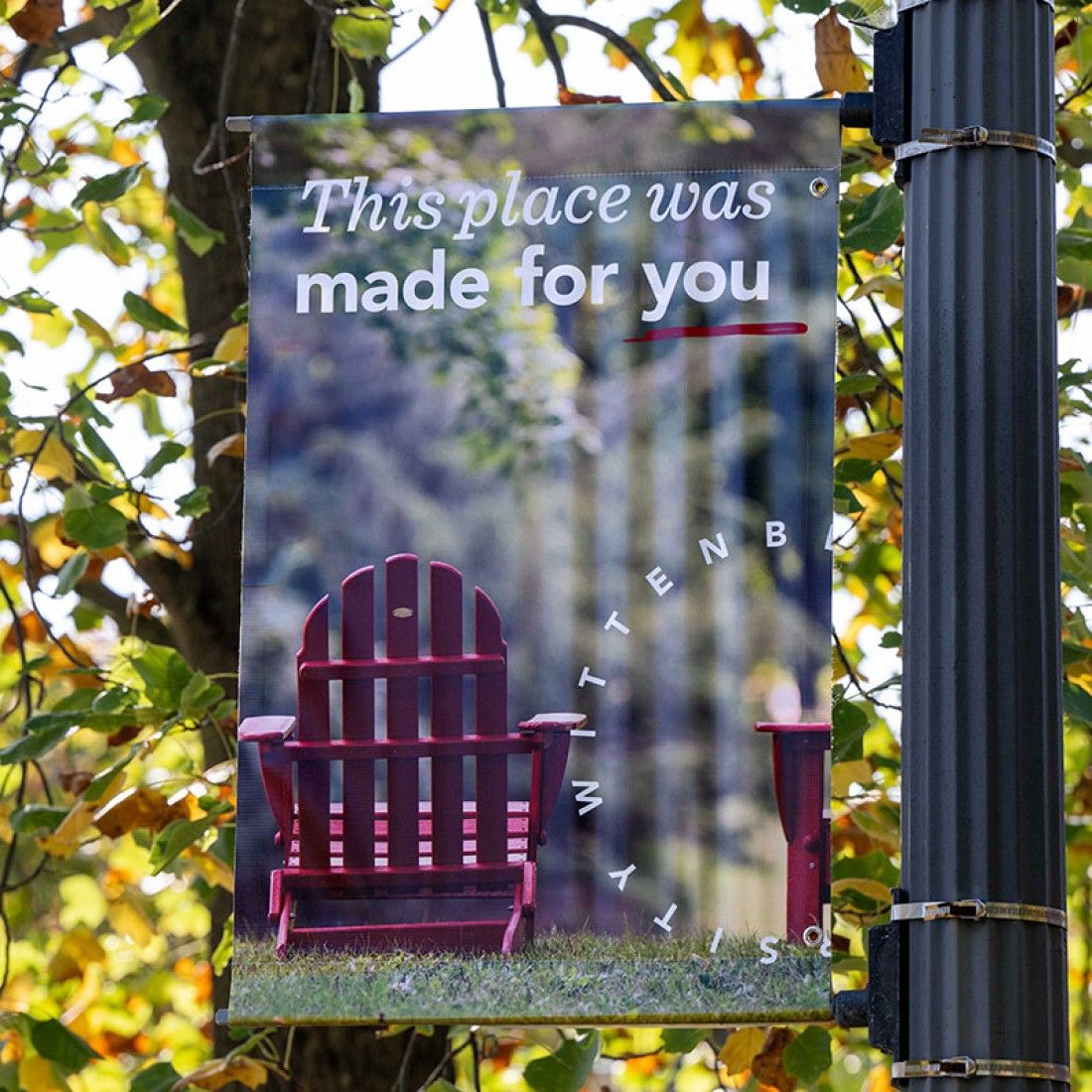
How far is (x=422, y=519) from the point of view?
122 inches

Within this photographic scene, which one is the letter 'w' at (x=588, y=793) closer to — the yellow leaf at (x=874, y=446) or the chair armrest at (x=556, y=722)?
the chair armrest at (x=556, y=722)

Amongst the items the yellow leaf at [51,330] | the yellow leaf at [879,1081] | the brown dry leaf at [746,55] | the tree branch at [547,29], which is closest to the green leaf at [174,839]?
the tree branch at [547,29]

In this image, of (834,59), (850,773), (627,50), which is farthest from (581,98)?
(850,773)

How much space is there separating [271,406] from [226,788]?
2147 millimetres

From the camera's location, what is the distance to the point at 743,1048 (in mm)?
4605

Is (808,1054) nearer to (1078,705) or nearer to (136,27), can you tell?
(1078,705)

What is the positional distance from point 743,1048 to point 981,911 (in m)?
2.40

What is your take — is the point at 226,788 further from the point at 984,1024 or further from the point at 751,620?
the point at 984,1024

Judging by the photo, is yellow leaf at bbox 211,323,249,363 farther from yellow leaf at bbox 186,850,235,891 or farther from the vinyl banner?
the vinyl banner

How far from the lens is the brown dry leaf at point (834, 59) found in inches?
176

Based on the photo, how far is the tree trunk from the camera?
5758mm

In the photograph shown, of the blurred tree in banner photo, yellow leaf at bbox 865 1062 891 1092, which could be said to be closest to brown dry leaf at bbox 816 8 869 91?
the blurred tree in banner photo

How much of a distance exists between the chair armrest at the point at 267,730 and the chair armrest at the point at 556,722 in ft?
1.23

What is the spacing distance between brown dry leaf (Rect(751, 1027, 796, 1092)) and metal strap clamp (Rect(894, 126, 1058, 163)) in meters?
2.59
